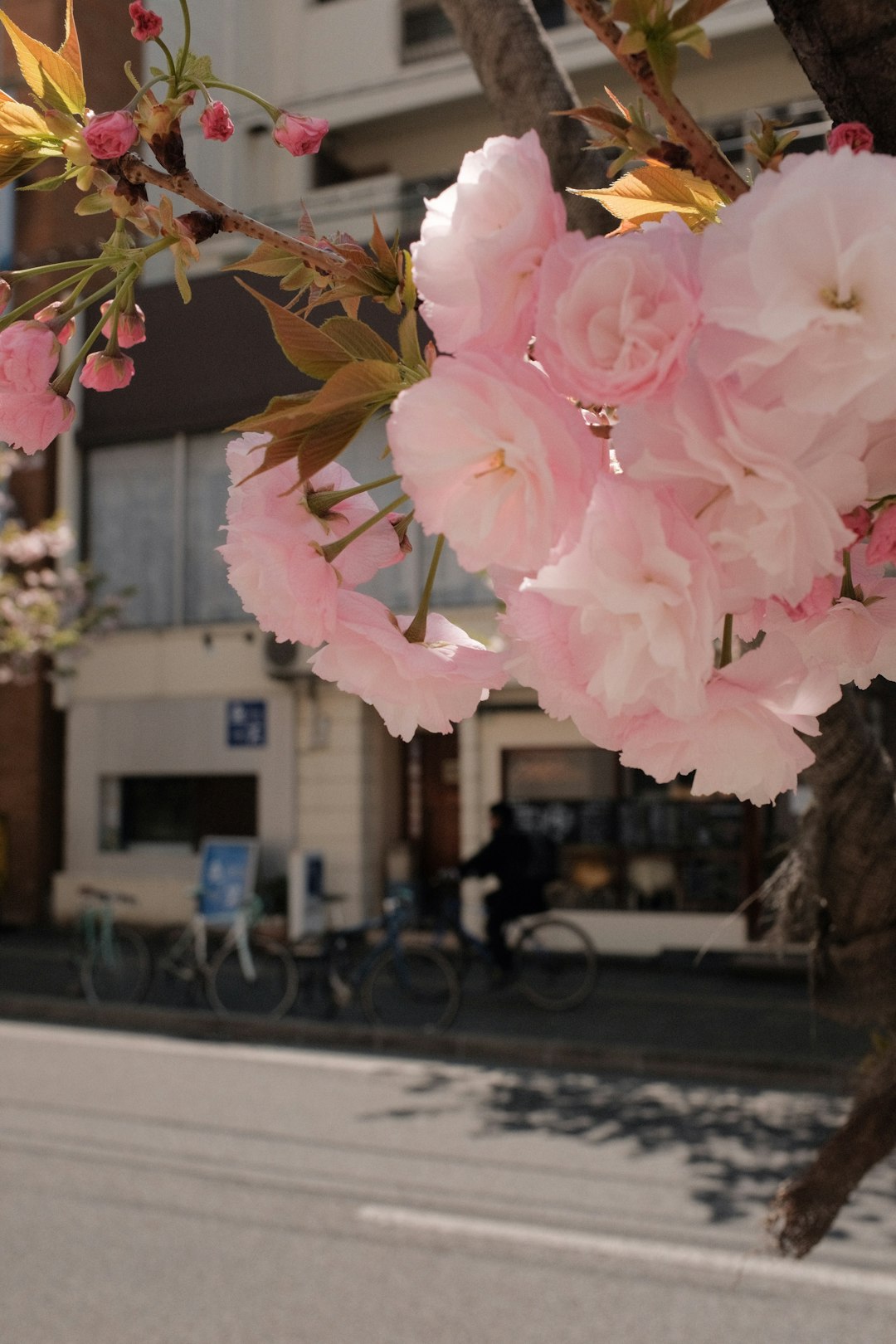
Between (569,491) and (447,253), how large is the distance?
137mm

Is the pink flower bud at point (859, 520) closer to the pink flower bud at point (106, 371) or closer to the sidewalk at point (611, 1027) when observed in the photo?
the pink flower bud at point (106, 371)

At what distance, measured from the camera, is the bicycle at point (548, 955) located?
1185 centimetres

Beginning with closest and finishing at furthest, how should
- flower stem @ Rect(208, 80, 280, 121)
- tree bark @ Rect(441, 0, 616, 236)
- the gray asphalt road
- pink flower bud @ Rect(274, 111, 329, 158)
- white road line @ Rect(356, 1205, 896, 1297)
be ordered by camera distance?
flower stem @ Rect(208, 80, 280, 121)
pink flower bud @ Rect(274, 111, 329, 158)
tree bark @ Rect(441, 0, 616, 236)
the gray asphalt road
white road line @ Rect(356, 1205, 896, 1297)

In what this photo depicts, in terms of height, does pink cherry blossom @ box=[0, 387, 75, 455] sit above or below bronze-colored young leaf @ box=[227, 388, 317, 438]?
above

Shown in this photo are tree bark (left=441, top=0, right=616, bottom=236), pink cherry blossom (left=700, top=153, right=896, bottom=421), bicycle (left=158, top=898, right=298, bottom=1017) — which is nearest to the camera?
pink cherry blossom (left=700, top=153, right=896, bottom=421)

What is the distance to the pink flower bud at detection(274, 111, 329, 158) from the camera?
1.09 metres

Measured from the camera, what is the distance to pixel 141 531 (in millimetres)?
18281

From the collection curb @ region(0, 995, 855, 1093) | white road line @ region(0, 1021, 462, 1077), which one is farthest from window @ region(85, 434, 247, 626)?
white road line @ region(0, 1021, 462, 1077)

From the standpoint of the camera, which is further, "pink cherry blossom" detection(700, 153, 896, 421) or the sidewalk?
the sidewalk

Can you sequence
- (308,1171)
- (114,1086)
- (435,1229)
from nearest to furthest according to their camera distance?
(435,1229) < (308,1171) < (114,1086)

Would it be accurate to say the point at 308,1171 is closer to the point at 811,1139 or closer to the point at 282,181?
the point at 811,1139

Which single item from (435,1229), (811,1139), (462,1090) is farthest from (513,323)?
(462,1090)

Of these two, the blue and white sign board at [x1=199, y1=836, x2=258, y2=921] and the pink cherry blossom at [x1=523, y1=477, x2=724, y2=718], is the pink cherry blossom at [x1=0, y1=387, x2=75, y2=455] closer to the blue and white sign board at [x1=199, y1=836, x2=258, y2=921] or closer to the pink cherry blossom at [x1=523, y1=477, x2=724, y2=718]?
the pink cherry blossom at [x1=523, y1=477, x2=724, y2=718]

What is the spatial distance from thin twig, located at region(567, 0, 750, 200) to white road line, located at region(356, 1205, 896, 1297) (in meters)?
5.32
